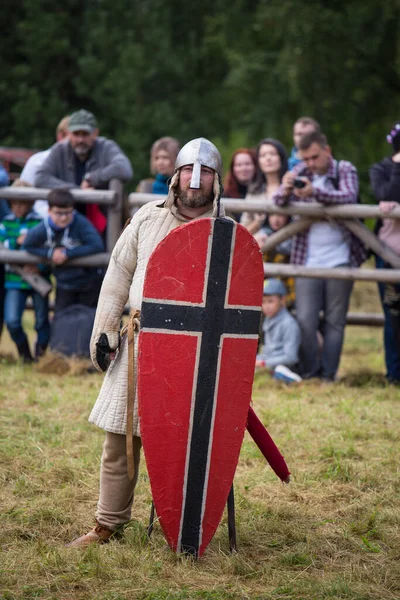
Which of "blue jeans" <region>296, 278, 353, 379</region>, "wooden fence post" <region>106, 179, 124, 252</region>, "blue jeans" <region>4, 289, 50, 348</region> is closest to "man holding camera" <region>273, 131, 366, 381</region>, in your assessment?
"blue jeans" <region>296, 278, 353, 379</region>

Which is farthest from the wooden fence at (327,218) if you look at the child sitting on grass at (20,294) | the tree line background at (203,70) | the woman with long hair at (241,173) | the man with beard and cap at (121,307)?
the tree line background at (203,70)

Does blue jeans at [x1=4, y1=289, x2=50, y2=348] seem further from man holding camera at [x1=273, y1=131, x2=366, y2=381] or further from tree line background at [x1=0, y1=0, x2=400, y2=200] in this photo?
tree line background at [x1=0, y1=0, x2=400, y2=200]

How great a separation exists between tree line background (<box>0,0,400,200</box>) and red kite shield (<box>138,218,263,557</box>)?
39.5 feet

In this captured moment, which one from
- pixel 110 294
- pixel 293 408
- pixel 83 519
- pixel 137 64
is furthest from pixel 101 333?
pixel 137 64

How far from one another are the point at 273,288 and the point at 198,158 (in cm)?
372

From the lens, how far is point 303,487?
16.6 ft

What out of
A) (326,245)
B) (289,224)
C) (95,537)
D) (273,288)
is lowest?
(95,537)

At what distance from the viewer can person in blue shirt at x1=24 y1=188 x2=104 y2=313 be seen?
7.80 m

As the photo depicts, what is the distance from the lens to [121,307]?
430 cm

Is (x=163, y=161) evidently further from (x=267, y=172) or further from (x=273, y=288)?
(x=273, y=288)

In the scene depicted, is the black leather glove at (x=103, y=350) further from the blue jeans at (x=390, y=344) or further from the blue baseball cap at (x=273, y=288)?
the blue jeans at (x=390, y=344)

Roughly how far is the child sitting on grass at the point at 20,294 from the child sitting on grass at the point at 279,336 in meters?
1.72

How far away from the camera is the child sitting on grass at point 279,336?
24.9 feet

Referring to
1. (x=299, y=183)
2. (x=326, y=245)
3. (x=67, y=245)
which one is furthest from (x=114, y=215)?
(x=326, y=245)
